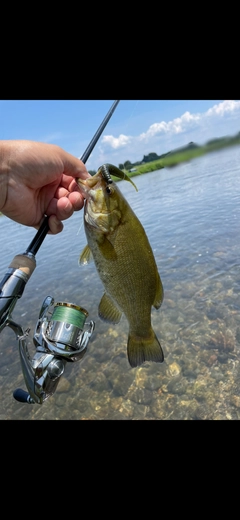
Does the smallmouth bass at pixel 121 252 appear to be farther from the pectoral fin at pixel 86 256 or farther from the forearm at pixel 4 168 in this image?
the forearm at pixel 4 168

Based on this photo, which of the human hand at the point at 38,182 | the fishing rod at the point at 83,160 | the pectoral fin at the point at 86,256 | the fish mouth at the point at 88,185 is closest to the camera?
the fish mouth at the point at 88,185

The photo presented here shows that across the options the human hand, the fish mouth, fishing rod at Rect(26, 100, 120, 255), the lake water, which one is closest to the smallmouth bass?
the fish mouth

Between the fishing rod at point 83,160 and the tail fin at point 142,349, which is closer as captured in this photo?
the tail fin at point 142,349

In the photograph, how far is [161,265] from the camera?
329 inches

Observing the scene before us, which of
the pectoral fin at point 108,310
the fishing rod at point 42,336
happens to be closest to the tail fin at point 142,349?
the pectoral fin at point 108,310

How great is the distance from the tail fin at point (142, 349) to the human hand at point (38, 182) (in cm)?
120

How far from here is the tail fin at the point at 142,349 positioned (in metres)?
2.25

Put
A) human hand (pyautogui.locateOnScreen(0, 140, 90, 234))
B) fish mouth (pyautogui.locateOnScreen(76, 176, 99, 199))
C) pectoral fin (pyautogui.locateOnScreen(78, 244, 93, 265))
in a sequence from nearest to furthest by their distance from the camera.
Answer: fish mouth (pyautogui.locateOnScreen(76, 176, 99, 199)) < pectoral fin (pyautogui.locateOnScreen(78, 244, 93, 265)) < human hand (pyautogui.locateOnScreen(0, 140, 90, 234))

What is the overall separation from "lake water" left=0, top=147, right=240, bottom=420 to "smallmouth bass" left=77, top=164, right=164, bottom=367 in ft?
4.81

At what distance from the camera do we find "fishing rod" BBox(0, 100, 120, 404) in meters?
1.99

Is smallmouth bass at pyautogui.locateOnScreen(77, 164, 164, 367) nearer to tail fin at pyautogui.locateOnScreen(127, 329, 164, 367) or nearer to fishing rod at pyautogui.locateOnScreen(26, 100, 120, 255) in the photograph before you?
tail fin at pyautogui.locateOnScreen(127, 329, 164, 367)

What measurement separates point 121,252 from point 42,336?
2.66ft
